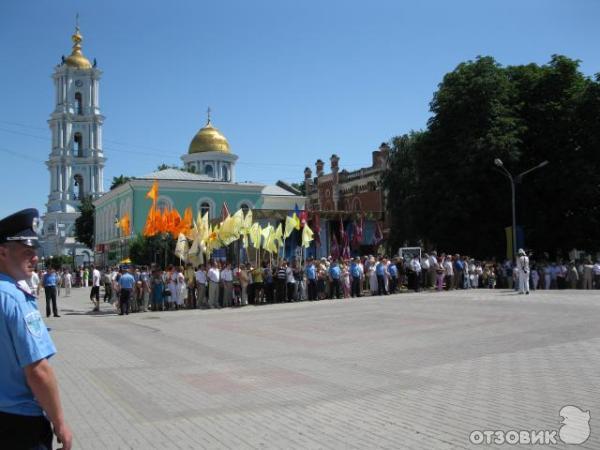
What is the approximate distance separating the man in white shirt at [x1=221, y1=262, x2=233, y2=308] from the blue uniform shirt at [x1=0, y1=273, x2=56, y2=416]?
71.4ft

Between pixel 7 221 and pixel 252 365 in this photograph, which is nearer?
pixel 7 221

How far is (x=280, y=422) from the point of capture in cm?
666

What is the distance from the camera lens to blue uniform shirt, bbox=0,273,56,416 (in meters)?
3.11

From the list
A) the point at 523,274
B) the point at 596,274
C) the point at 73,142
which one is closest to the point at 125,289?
the point at 523,274

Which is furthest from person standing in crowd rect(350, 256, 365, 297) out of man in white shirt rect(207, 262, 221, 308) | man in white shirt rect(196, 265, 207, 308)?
man in white shirt rect(196, 265, 207, 308)

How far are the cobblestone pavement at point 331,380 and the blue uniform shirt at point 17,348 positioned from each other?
Result: 3022 mm

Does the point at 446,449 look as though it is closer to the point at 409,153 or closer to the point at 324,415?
the point at 324,415

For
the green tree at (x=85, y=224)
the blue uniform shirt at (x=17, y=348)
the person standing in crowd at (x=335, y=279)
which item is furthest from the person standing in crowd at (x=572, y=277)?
the green tree at (x=85, y=224)

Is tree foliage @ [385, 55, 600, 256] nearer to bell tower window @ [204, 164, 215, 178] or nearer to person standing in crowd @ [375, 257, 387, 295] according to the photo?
person standing in crowd @ [375, 257, 387, 295]

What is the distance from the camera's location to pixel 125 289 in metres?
22.5

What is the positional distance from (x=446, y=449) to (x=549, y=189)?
34.0 m

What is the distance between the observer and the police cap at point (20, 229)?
3344 mm

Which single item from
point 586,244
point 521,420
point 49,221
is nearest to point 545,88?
point 586,244

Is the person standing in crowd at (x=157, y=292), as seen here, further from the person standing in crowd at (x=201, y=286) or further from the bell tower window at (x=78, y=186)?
the bell tower window at (x=78, y=186)
